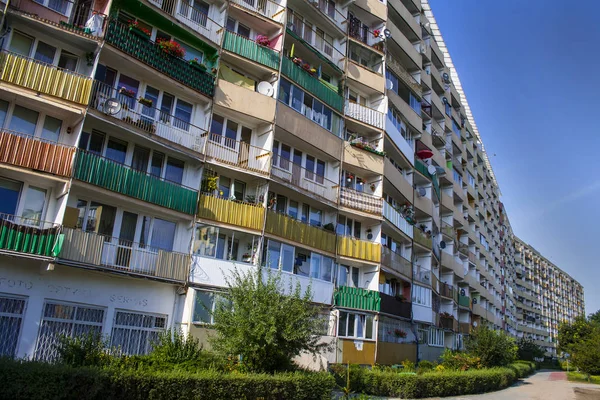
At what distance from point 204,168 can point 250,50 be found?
6722 mm

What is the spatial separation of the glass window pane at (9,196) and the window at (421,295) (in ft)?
83.8

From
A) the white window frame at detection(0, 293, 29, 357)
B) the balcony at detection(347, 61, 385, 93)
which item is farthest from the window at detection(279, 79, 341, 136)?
the white window frame at detection(0, 293, 29, 357)

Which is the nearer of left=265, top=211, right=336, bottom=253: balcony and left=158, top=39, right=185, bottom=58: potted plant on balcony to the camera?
left=158, top=39, right=185, bottom=58: potted plant on balcony

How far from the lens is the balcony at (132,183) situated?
18203 millimetres

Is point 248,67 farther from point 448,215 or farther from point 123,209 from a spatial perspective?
point 448,215

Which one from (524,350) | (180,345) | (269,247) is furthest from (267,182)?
(524,350)

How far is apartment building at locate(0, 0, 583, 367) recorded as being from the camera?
57.7ft

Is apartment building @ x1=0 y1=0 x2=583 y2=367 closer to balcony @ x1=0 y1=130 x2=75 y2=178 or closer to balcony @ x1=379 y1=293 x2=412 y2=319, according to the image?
balcony @ x1=0 y1=130 x2=75 y2=178

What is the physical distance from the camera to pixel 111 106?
63.3ft

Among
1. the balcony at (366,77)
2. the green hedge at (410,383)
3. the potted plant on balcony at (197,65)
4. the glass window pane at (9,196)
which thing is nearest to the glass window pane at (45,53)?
the glass window pane at (9,196)

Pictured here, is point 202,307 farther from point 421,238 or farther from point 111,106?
point 421,238

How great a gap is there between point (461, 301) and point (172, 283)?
3721cm

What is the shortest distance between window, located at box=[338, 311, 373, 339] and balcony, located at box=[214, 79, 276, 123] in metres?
11.1

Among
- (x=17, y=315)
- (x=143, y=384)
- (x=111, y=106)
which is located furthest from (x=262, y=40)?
(x=143, y=384)
